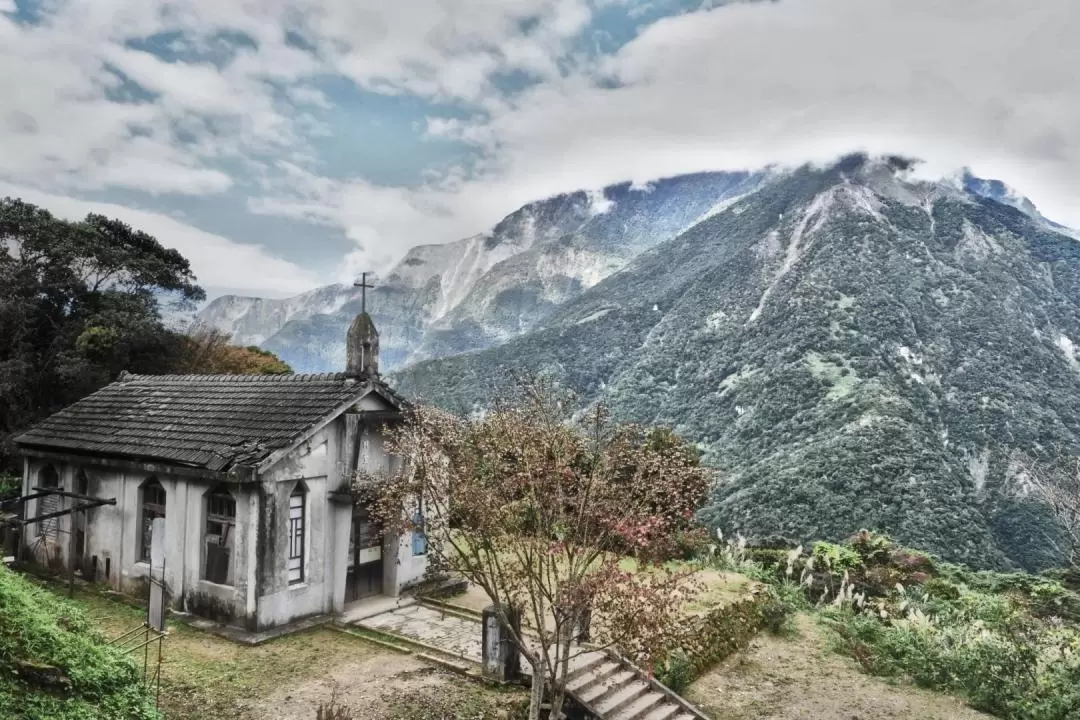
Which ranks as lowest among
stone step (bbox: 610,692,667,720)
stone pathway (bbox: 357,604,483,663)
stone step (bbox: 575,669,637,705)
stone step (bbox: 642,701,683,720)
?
stone step (bbox: 642,701,683,720)

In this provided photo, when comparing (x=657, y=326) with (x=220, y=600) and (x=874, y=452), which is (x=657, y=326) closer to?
(x=874, y=452)

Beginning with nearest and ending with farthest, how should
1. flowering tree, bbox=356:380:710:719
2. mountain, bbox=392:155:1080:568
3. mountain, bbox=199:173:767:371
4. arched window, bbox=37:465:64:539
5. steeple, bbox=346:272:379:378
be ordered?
flowering tree, bbox=356:380:710:719, steeple, bbox=346:272:379:378, arched window, bbox=37:465:64:539, mountain, bbox=392:155:1080:568, mountain, bbox=199:173:767:371

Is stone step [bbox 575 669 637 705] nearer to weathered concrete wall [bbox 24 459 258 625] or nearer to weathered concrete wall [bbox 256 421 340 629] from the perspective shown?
weathered concrete wall [bbox 256 421 340 629]

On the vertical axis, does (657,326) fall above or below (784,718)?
above

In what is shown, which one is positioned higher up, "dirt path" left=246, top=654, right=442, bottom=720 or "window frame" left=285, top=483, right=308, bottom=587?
"window frame" left=285, top=483, right=308, bottom=587

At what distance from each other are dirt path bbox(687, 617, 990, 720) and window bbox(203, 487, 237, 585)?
9.86 m

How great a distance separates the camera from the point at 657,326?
7456 centimetres

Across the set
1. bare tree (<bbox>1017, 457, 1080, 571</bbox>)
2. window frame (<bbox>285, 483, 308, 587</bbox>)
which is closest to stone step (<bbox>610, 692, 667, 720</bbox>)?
window frame (<bbox>285, 483, 308, 587</bbox>)

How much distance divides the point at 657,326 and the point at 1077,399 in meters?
36.0

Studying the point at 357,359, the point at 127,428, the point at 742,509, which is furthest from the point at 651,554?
the point at 742,509

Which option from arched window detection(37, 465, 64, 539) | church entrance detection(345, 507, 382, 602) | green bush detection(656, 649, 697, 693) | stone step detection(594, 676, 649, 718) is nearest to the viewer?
stone step detection(594, 676, 649, 718)

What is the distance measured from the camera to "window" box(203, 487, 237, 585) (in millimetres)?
14586

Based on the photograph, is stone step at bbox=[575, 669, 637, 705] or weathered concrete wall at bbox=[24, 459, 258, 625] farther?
weathered concrete wall at bbox=[24, 459, 258, 625]

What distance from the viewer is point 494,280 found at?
426ft
